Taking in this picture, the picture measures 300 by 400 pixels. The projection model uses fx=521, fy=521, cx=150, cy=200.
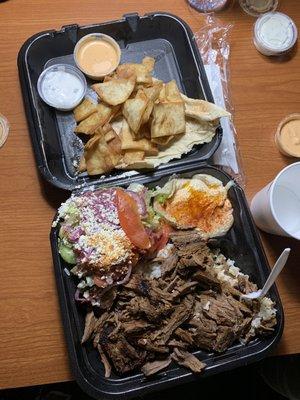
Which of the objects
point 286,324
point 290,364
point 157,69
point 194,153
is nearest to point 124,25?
point 157,69

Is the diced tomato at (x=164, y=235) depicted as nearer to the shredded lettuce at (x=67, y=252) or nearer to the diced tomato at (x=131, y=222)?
the diced tomato at (x=131, y=222)

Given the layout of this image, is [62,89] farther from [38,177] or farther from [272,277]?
[272,277]

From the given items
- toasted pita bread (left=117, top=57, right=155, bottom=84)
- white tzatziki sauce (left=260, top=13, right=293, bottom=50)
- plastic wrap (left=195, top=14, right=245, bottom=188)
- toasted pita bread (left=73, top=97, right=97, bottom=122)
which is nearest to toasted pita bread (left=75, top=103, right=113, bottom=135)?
toasted pita bread (left=73, top=97, right=97, bottom=122)

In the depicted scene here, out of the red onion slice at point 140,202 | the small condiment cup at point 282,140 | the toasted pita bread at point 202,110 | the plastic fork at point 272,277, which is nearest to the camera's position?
the plastic fork at point 272,277

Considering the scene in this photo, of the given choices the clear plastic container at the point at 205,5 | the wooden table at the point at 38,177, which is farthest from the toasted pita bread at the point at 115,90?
the clear plastic container at the point at 205,5

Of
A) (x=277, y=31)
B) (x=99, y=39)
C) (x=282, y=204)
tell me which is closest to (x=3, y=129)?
(x=99, y=39)

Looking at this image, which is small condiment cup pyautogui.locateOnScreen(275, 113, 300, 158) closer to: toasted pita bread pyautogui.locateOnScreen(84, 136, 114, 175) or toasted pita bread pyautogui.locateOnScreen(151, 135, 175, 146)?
toasted pita bread pyautogui.locateOnScreen(151, 135, 175, 146)
